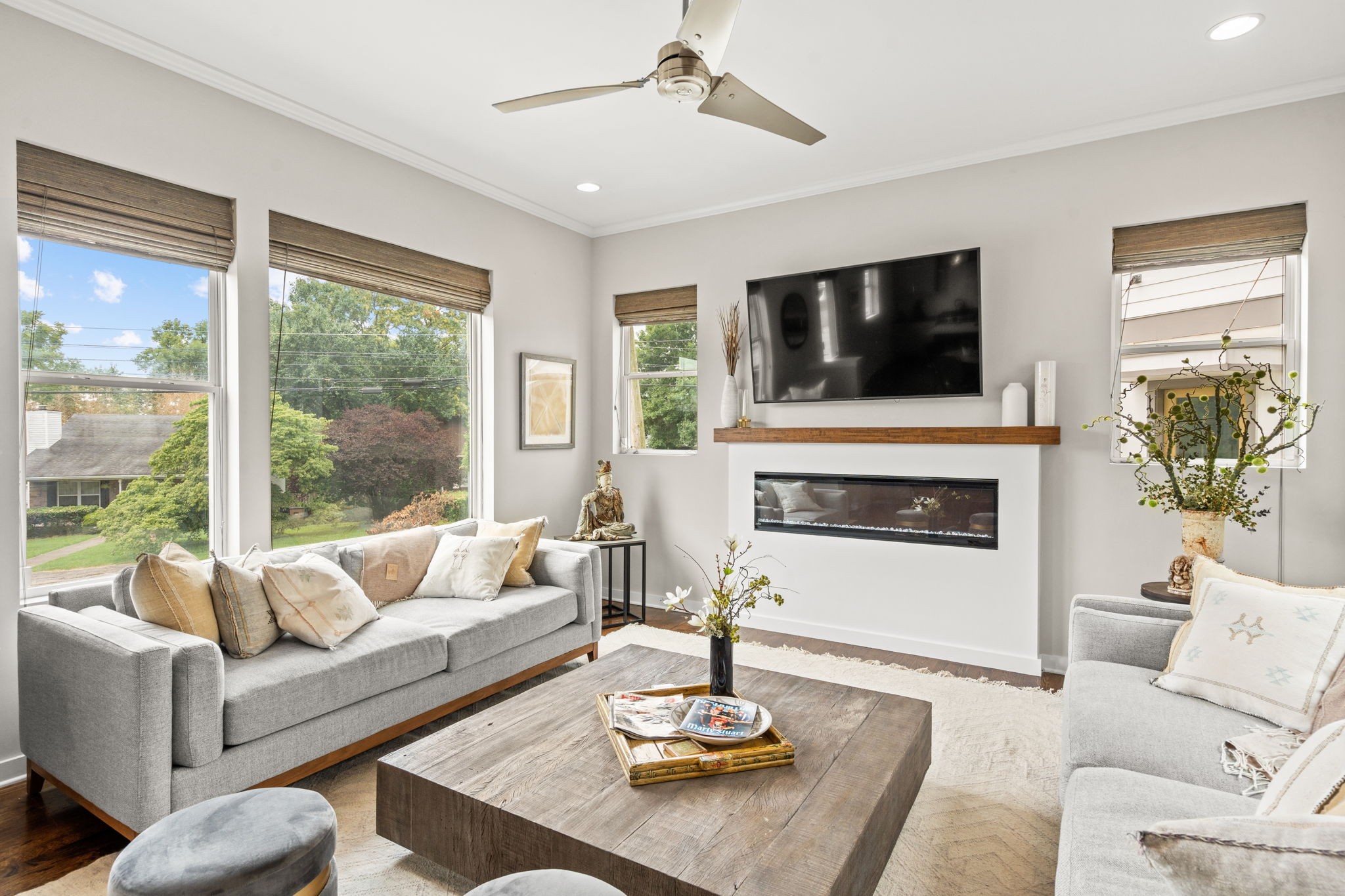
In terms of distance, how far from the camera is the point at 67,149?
99.3 inches

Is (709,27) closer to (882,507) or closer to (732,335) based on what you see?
(732,335)

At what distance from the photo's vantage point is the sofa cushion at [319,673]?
6.92ft

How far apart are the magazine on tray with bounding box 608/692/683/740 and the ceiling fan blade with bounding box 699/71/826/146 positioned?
188 cm

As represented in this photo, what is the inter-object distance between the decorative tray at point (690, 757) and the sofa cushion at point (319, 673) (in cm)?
104

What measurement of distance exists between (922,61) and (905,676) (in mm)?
2809

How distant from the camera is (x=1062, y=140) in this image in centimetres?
357

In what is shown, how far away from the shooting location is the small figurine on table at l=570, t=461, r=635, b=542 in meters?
4.54

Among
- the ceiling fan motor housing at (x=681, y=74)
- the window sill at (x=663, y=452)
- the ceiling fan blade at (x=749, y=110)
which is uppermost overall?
the ceiling fan blade at (x=749, y=110)

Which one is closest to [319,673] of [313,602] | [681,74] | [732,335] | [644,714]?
[313,602]

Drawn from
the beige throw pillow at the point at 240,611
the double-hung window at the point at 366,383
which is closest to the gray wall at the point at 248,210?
the double-hung window at the point at 366,383

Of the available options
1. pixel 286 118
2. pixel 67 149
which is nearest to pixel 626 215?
pixel 286 118

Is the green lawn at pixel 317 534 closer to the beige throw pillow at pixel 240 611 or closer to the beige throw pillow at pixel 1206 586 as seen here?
the beige throw pillow at pixel 240 611

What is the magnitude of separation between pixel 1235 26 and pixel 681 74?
220 centimetres

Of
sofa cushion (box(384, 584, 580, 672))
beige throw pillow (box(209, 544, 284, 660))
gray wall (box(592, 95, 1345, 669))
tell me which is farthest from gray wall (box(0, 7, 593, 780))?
gray wall (box(592, 95, 1345, 669))
